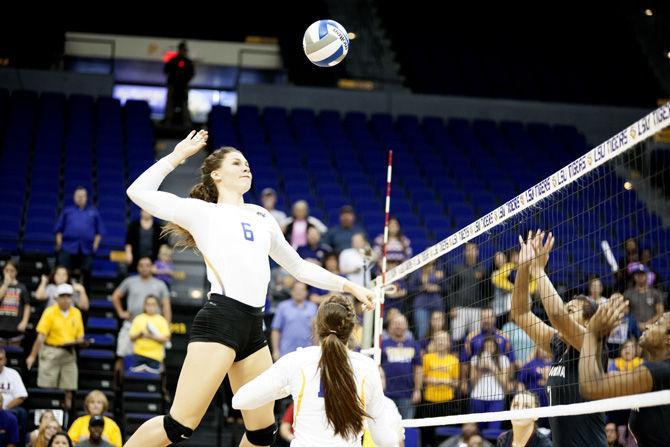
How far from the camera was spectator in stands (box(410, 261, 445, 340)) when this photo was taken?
1266 centimetres

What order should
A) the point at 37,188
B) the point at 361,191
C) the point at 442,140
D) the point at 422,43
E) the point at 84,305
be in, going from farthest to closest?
the point at 422,43 → the point at 442,140 → the point at 361,191 → the point at 37,188 → the point at 84,305

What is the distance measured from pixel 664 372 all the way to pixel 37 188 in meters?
14.8

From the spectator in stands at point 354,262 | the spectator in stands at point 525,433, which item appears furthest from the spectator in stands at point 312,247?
the spectator in stands at point 525,433

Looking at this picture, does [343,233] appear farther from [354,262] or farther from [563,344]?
[563,344]

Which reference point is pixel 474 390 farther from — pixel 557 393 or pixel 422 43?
pixel 422 43

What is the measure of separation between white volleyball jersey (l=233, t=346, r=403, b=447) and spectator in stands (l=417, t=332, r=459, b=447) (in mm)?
5673

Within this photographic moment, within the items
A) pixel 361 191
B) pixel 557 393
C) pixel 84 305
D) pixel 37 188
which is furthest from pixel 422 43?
pixel 557 393

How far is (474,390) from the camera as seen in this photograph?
11.0 metres

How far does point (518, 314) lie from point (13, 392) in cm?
789

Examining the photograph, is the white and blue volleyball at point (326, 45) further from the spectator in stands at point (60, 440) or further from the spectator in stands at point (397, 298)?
the spectator in stands at point (60, 440)

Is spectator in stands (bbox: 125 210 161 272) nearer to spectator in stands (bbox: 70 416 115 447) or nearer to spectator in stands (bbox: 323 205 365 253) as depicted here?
spectator in stands (bbox: 323 205 365 253)

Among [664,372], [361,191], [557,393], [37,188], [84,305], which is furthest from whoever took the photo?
[361,191]

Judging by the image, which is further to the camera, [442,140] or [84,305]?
[442,140]

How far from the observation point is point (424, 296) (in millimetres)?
13500
